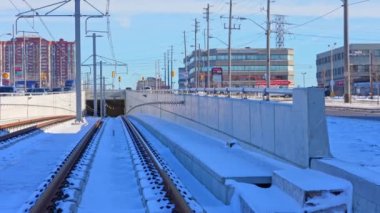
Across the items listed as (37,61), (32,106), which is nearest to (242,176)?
(32,106)

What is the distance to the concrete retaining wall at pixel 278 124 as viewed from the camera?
37.0 feet

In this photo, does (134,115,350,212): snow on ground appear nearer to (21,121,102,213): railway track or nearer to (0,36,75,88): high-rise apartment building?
(21,121,102,213): railway track

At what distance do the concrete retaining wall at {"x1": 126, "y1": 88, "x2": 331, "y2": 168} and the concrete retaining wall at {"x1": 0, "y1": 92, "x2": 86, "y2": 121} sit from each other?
28545 mm

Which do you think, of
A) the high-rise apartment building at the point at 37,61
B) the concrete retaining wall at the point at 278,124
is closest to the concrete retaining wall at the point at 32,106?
the high-rise apartment building at the point at 37,61

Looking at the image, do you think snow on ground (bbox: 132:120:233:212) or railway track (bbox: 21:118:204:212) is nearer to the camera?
railway track (bbox: 21:118:204:212)

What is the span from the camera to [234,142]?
16.6 meters

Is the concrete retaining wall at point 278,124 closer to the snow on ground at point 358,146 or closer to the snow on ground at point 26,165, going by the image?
the snow on ground at point 358,146

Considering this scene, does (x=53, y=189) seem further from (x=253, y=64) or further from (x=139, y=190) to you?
(x=253, y=64)

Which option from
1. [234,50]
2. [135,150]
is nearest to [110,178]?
[135,150]

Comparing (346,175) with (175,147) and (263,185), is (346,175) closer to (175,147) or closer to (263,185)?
(263,185)

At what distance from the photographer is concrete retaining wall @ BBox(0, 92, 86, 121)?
48500 millimetres

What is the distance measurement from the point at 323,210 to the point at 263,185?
119 inches

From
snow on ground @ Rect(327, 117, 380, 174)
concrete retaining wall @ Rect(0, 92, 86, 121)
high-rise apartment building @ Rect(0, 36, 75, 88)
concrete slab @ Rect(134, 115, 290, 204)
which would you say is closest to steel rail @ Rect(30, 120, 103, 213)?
concrete slab @ Rect(134, 115, 290, 204)

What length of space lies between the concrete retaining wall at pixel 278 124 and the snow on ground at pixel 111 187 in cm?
295
